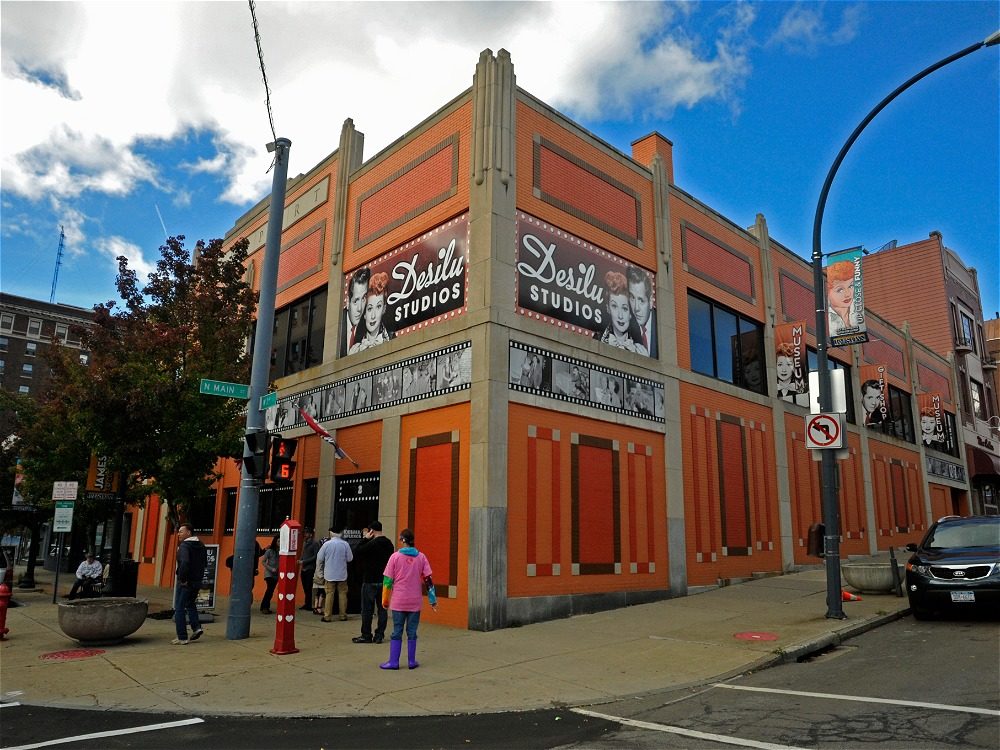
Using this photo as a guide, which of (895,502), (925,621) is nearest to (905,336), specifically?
(895,502)

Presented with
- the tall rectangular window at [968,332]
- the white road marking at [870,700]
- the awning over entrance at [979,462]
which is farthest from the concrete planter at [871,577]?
the tall rectangular window at [968,332]

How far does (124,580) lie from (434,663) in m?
11.1

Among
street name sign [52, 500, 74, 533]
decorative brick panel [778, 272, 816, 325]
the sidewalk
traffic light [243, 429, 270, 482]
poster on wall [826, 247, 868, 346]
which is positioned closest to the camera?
the sidewalk

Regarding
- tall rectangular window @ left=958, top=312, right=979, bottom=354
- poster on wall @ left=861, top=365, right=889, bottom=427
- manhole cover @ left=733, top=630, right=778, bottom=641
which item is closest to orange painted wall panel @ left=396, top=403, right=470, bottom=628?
manhole cover @ left=733, top=630, right=778, bottom=641

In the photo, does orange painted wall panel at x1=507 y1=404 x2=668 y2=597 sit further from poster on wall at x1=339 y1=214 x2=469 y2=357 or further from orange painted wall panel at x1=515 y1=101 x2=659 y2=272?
orange painted wall panel at x1=515 y1=101 x2=659 y2=272

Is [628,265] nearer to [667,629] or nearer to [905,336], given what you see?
[667,629]

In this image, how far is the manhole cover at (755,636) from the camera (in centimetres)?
1027

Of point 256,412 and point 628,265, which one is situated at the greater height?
point 628,265

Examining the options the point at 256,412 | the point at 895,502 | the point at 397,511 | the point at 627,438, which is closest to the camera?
the point at 256,412

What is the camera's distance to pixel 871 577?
1391cm

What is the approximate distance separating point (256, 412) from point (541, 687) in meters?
6.87

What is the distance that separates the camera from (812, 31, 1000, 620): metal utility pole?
11.4 metres

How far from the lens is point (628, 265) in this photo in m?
17.0

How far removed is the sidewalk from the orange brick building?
192cm
